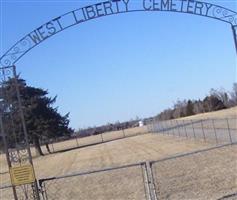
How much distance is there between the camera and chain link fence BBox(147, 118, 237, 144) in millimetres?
31547

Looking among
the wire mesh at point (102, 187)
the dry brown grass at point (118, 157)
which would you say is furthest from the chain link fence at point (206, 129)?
the wire mesh at point (102, 187)

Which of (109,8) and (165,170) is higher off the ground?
(109,8)

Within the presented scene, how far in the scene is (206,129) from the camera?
4544 cm

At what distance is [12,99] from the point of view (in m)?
13.3

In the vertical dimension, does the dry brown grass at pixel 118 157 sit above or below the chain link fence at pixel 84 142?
below

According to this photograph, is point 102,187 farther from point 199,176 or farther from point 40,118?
point 40,118

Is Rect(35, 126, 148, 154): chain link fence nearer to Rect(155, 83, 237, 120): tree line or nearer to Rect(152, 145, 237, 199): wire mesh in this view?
Rect(155, 83, 237, 120): tree line

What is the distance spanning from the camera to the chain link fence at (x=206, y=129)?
3155 cm

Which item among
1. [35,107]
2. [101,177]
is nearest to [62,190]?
[101,177]

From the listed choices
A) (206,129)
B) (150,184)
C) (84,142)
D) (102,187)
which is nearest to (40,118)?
(84,142)

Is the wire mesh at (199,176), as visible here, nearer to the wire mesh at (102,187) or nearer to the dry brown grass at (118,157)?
the wire mesh at (102,187)

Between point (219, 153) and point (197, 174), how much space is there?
18.4 ft

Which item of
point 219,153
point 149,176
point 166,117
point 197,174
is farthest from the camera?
point 166,117

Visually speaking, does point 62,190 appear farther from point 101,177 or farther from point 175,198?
point 175,198
